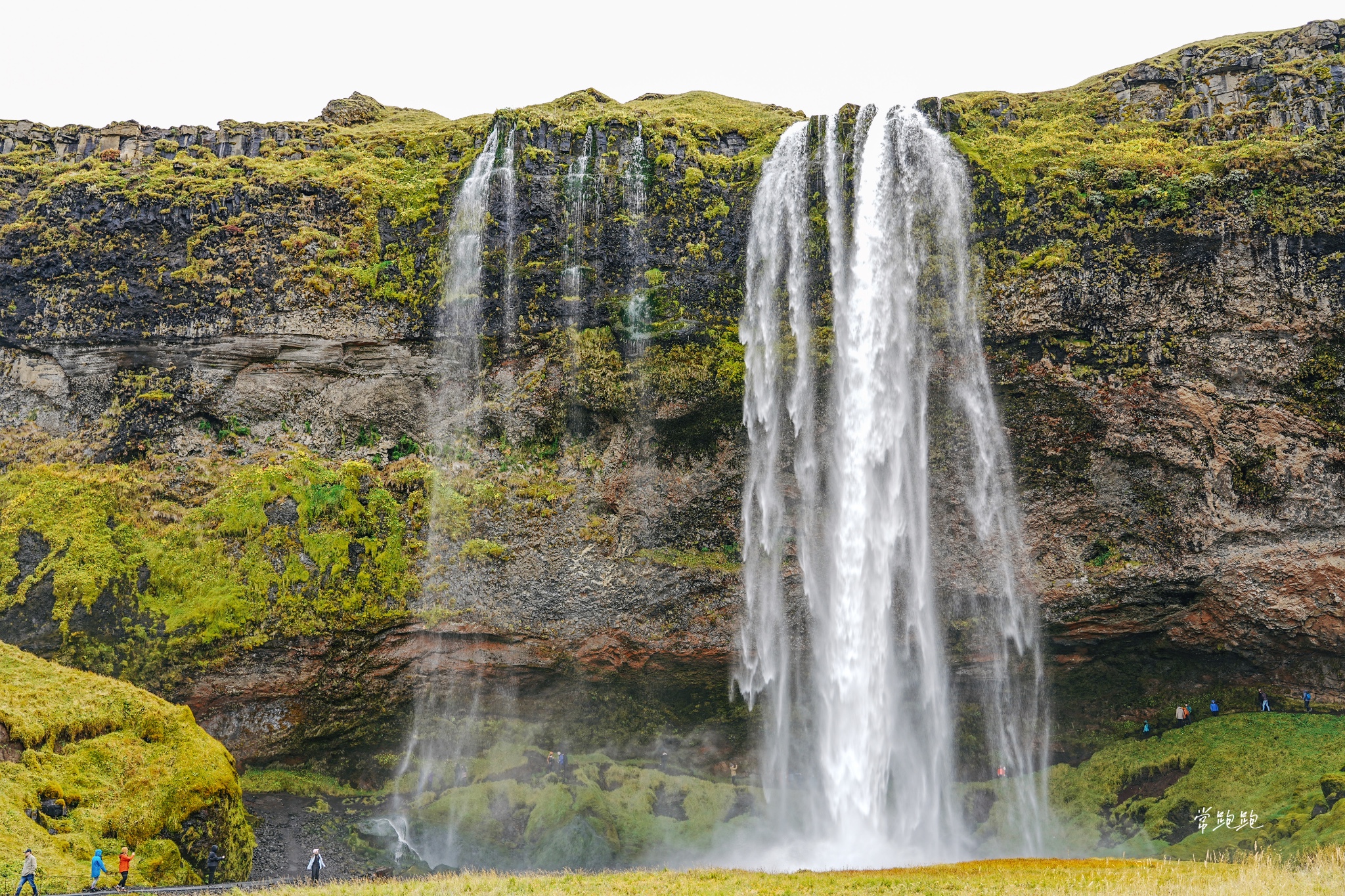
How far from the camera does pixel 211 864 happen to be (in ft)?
65.5

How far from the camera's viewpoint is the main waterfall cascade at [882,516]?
29344 millimetres

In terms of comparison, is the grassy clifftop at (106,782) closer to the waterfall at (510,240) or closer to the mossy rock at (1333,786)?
the waterfall at (510,240)

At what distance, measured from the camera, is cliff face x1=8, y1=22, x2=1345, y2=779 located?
2838 cm

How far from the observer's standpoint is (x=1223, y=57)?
105ft

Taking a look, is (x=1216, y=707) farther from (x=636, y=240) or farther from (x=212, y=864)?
(x=212, y=864)

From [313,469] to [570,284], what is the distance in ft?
35.7

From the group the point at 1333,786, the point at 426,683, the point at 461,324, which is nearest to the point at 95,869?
the point at 426,683

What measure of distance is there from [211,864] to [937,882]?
15.1 meters

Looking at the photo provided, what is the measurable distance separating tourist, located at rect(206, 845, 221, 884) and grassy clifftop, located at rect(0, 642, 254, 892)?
15 cm

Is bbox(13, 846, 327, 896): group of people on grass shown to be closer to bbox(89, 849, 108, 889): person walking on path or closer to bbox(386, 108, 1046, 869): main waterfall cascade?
bbox(89, 849, 108, 889): person walking on path

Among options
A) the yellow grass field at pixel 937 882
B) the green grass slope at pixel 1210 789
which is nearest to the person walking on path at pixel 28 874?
the yellow grass field at pixel 937 882

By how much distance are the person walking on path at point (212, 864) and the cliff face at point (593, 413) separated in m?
9.56

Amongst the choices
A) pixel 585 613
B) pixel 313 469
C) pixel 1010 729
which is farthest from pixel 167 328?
pixel 1010 729

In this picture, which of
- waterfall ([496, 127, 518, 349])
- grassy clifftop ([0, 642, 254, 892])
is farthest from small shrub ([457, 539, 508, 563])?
grassy clifftop ([0, 642, 254, 892])
